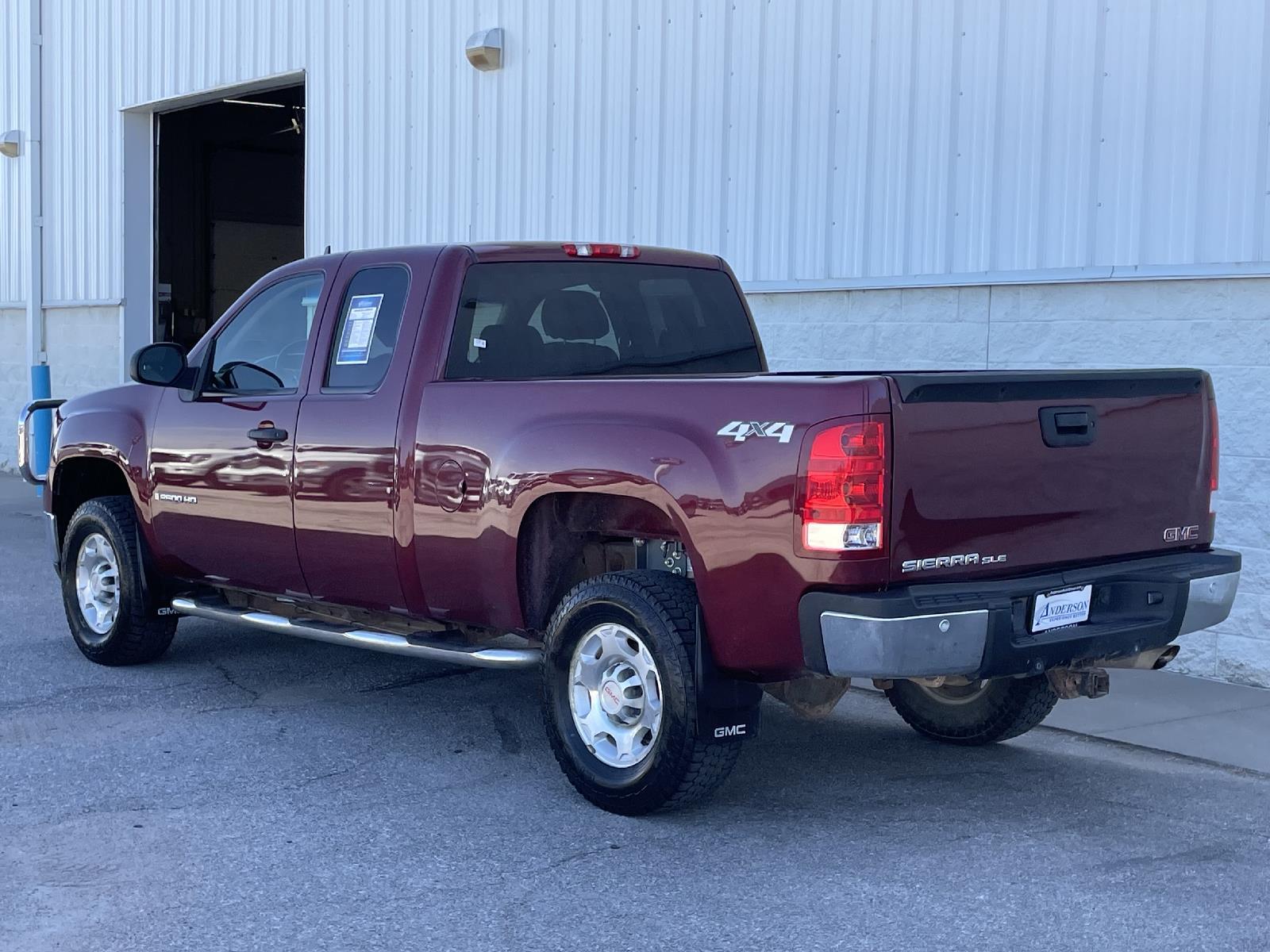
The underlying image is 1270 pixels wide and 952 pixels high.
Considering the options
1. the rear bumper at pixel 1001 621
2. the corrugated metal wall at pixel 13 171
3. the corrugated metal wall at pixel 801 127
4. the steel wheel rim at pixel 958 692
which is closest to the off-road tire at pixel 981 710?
the steel wheel rim at pixel 958 692

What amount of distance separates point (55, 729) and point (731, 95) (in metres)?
5.99

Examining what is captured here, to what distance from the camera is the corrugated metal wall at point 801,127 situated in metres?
7.97

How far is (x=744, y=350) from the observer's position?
6.89 metres

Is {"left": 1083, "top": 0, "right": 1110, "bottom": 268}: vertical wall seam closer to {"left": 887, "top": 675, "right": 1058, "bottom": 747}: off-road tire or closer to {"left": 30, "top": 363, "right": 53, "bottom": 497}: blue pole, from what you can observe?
{"left": 887, "top": 675, "right": 1058, "bottom": 747}: off-road tire

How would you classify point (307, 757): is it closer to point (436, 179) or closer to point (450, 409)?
point (450, 409)

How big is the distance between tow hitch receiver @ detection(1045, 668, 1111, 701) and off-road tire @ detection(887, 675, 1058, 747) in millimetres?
289

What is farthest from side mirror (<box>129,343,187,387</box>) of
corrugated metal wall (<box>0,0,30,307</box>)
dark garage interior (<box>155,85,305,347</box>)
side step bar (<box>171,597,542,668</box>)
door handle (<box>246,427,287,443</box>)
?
dark garage interior (<box>155,85,305,347</box>)

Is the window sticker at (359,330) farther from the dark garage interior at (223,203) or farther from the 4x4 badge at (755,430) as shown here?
the dark garage interior at (223,203)

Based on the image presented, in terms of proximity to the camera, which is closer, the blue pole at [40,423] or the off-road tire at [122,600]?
the off-road tire at [122,600]

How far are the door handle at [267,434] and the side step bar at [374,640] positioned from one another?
30.3 inches

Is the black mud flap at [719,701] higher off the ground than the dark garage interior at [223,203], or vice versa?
the dark garage interior at [223,203]

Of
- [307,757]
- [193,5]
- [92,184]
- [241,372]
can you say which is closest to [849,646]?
[307,757]

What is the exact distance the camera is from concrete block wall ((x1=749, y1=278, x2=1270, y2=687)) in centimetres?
773

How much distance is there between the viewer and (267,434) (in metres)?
6.61
